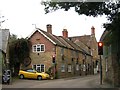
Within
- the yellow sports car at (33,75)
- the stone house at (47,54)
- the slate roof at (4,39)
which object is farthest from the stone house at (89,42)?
the yellow sports car at (33,75)

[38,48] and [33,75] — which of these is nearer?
[33,75]

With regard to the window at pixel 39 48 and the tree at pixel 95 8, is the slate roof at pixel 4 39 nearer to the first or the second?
the window at pixel 39 48

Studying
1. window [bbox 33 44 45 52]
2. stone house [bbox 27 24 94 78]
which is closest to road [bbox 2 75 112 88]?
stone house [bbox 27 24 94 78]

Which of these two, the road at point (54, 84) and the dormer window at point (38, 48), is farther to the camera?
the dormer window at point (38, 48)

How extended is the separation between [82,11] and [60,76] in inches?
1329

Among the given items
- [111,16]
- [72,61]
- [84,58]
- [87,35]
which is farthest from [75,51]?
[111,16]

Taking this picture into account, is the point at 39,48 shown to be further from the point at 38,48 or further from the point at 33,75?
the point at 33,75

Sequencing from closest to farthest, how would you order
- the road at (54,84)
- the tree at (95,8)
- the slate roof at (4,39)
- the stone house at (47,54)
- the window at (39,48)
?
the tree at (95,8)
the road at (54,84)
the slate roof at (4,39)
the stone house at (47,54)
the window at (39,48)

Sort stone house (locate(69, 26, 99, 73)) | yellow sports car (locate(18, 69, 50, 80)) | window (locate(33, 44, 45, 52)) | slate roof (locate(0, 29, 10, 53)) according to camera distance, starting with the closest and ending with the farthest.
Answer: yellow sports car (locate(18, 69, 50, 80))
slate roof (locate(0, 29, 10, 53))
window (locate(33, 44, 45, 52))
stone house (locate(69, 26, 99, 73))

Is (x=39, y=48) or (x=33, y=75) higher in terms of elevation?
(x=39, y=48)

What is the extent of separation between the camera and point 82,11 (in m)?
18.7

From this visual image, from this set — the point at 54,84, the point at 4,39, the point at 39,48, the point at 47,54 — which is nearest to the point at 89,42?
the point at 39,48

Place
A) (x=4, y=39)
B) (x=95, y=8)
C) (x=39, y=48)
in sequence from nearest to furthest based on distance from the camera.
Answer: (x=95, y=8)
(x=4, y=39)
(x=39, y=48)

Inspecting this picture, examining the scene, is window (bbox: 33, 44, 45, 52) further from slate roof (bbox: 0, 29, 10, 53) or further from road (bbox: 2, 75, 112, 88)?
road (bbox: 2, 75, 112, 88)
